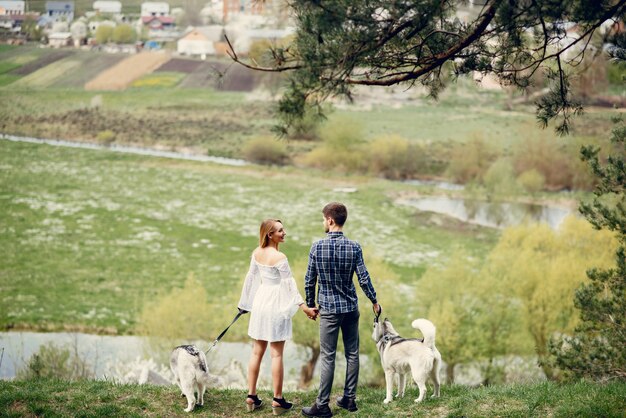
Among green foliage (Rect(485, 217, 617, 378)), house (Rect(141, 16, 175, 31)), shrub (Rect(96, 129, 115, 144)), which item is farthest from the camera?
house (Rect(141, 16, 175, 31))

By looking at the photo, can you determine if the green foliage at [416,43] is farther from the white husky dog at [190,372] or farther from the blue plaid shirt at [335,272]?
the white husky dog at [190,372]

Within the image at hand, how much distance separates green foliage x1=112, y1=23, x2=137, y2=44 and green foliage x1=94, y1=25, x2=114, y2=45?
26 centimetres

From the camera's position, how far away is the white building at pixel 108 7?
55906 millimetres

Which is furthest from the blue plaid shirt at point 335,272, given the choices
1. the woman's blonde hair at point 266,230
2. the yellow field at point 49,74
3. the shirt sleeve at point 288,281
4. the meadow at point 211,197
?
the yellow field at point 49,74

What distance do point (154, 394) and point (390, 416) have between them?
8.87ft

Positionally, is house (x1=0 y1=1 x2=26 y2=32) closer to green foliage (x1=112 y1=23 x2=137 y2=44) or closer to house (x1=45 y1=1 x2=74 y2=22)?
house (x1=45 y1=1 x2=74 y2=22)

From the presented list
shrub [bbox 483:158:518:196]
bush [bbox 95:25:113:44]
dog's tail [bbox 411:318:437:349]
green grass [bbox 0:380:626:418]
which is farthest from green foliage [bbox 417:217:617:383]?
bush [bbox 95:25:113:44]

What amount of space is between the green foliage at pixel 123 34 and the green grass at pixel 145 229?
9.21 meters

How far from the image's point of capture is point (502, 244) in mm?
31578

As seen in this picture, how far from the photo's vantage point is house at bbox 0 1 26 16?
52781mm

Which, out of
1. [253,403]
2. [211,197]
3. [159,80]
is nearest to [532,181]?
[211,197]

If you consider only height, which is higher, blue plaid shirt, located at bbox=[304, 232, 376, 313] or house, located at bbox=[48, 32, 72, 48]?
house, located at bbox=[48, 32, 72, 48]

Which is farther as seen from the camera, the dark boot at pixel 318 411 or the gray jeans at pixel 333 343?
the dark boot at pixel 318 411

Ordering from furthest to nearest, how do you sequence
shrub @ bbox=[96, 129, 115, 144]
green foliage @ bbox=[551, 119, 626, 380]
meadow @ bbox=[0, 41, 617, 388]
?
shrub @ bbox=[96, 129, 115, 144] → meadow @ bbox=[0, 41, 617, 388] → green foliage @ bbox=[551, 119, 626, 380]
